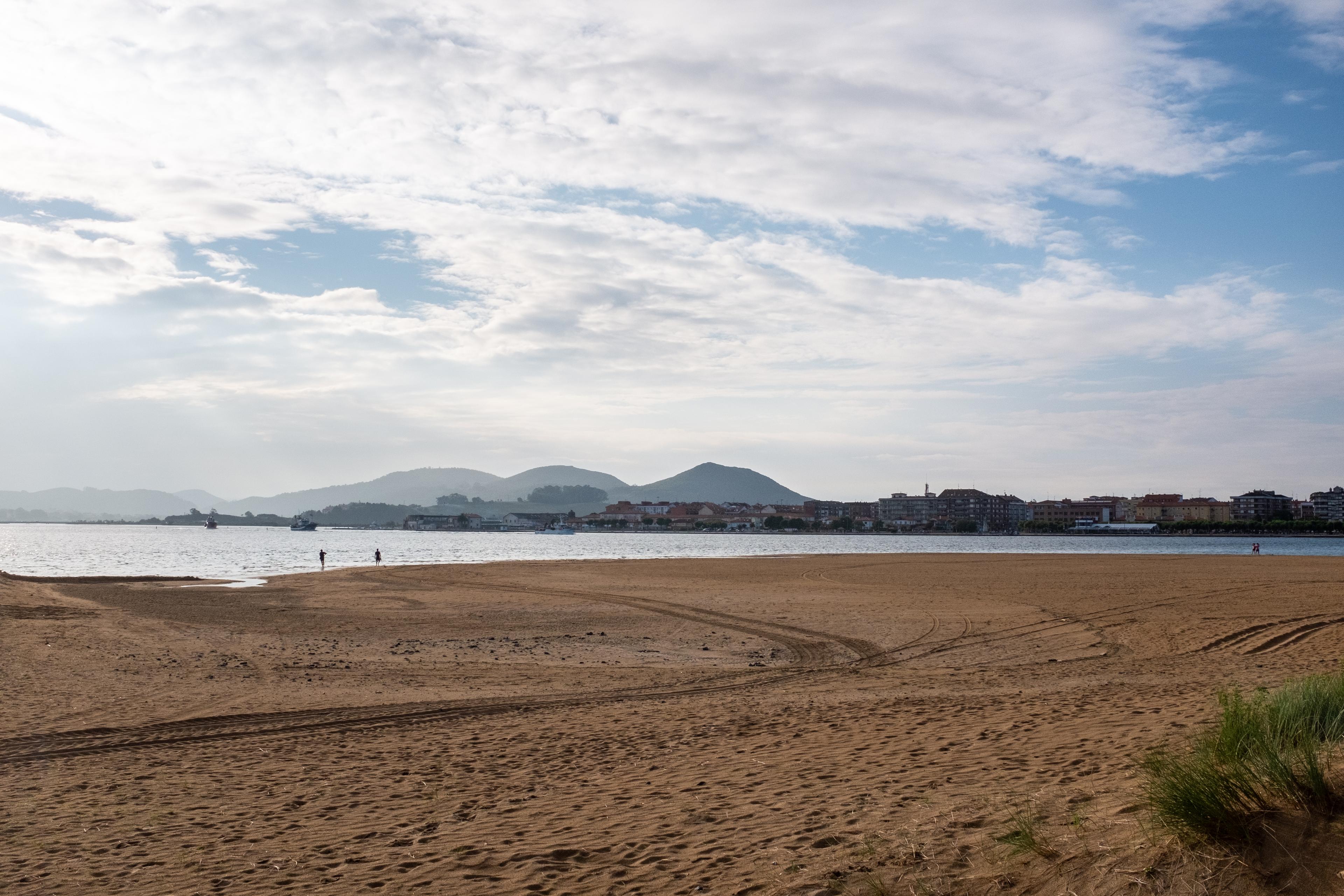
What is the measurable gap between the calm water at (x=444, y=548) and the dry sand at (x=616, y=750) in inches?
1514

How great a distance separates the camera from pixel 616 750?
9.85 m

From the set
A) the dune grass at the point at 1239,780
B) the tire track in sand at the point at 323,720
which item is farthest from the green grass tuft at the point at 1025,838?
the tire track in sand at the point at 323,720

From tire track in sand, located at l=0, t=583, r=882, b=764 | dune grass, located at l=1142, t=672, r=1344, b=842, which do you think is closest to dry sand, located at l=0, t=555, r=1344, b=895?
tire track in sand, located at l=0, t=583, r=882, b=764

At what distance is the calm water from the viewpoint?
65438 millimetres

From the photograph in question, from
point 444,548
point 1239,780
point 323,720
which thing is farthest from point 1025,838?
point 444,548

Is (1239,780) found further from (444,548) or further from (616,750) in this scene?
(444,548)

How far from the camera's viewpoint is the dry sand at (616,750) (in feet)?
19.6

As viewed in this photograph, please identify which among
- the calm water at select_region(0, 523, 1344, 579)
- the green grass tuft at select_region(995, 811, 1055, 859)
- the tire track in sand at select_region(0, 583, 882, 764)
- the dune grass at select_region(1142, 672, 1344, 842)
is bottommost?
the calm water at select_region(0, 523, 1344, 579)

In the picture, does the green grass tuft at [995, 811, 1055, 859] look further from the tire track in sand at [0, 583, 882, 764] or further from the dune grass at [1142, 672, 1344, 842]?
the tire track in sand at [0, 583, 882, 764]

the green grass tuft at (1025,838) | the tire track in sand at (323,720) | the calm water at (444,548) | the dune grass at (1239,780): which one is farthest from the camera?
the calm water at (444,548)

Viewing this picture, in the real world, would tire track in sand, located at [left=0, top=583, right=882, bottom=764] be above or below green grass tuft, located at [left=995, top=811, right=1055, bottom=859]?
below

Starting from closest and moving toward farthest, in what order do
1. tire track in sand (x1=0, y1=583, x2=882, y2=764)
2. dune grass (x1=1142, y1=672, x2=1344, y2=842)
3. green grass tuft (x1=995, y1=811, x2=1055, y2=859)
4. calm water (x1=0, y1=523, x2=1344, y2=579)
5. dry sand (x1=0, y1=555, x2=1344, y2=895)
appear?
dune grass (x1=1142, y1=672, x2=1344, y2=842) → green grass tuft (x1=995, y1=811, x2=1055, y2=859) → dry sand (x1=0, y1=555, x2=1344, y2=895) → tire track in sand (x1=0, y1=583, x2=882, y2=764) → calm water (x1=0, y1=523, x2=1344, y2=579)

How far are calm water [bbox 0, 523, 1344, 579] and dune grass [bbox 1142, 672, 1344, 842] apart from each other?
52.3 meters

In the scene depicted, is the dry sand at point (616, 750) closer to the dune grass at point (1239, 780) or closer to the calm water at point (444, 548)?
the dune grass at point (1239, 780)
